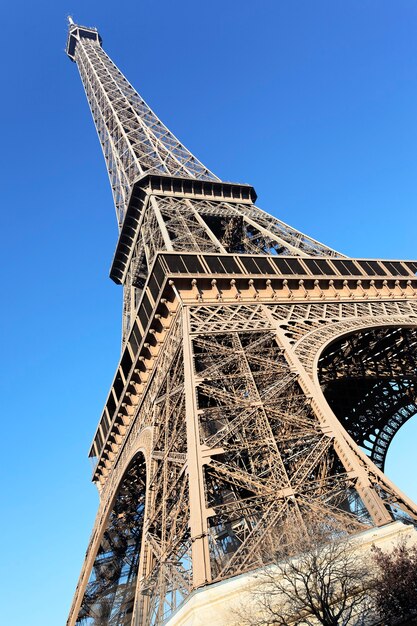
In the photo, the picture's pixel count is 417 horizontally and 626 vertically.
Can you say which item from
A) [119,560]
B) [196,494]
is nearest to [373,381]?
[119,560]

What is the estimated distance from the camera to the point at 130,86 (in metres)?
54.2

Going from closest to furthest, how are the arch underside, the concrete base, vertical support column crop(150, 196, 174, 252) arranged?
the concrete base < the arch underside < vertical support column crop(150, 196, 174, 252)

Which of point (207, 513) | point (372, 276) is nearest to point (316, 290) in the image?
point (372, 276)

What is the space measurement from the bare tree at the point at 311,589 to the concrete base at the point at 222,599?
0.17 m

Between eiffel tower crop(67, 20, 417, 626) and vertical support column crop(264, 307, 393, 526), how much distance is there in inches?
1.5

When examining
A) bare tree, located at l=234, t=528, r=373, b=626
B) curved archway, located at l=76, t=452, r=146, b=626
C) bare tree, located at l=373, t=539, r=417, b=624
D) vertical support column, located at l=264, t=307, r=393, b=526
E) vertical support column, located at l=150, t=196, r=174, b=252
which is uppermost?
vertical support column, located at l=150, t=196, r=174, b=252

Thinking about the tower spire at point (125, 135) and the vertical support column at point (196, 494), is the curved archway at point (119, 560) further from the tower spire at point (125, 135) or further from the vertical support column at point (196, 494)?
the tower spire at point (125, 135)

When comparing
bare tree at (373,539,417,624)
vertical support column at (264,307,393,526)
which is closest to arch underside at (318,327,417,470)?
vertical support column at (264,307,393,526)

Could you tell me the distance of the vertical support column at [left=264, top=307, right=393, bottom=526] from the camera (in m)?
9.38

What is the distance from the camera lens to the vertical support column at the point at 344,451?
9.38 metres

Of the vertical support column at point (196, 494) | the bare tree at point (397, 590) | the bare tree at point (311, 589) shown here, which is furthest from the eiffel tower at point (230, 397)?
the bare tree at point (397, 590)

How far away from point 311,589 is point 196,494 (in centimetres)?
294

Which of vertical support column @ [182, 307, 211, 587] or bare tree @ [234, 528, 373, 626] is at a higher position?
vertical support column @ [182, 307, 211, 587]

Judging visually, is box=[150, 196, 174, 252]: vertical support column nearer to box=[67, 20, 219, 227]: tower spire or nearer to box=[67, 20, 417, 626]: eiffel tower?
box=[67, 20, 417, 626]: eiffel tower
